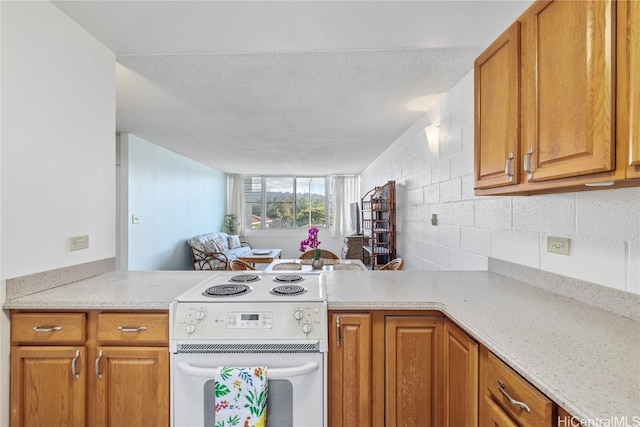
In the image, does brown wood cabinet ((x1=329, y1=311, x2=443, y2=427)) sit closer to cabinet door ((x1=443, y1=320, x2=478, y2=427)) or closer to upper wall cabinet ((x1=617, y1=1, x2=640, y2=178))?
cabinet door ((x1=443, y1=320, x2=478, y2=427))

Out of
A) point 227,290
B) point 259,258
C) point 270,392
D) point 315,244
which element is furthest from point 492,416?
point 259,258

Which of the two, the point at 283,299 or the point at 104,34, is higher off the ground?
the point at 104,34

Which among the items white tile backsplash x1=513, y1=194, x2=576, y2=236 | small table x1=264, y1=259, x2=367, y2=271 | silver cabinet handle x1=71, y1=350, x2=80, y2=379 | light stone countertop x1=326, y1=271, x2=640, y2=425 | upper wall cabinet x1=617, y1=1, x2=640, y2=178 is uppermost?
upper wall cabinet x1=617, y1=1, x2=640, y2=178

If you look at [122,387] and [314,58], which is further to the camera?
[314,58]

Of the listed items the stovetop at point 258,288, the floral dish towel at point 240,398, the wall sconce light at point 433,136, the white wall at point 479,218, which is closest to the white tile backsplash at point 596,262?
the white wall at point 479,218

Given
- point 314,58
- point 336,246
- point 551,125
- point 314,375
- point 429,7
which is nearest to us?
point 551,125

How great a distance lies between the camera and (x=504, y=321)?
1148 mm

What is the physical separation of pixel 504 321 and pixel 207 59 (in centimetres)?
228

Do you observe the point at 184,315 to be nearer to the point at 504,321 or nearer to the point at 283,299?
the point at 283,299

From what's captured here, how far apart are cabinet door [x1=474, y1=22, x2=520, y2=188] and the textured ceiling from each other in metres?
0.34

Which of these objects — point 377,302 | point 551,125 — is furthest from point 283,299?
point 551,125

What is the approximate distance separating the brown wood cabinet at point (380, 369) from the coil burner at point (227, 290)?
0.48 metres

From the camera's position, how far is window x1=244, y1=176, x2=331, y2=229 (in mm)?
8227

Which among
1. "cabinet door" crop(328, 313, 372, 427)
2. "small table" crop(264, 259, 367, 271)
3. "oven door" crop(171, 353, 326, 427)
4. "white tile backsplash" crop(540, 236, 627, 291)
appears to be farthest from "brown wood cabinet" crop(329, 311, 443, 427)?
"small table" crop(264, 259, 367, 271)
